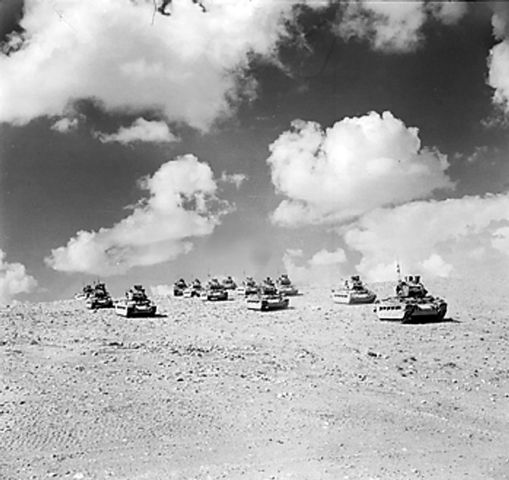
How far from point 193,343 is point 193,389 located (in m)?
6.46

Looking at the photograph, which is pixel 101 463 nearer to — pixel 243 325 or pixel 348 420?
pixel 348 420

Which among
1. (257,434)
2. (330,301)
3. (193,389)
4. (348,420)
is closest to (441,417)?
(348,420)

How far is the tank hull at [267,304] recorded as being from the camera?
102ft

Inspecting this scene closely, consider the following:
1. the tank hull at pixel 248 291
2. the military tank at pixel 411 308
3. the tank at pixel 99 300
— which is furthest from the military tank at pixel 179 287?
the military tank at pixel 411 308

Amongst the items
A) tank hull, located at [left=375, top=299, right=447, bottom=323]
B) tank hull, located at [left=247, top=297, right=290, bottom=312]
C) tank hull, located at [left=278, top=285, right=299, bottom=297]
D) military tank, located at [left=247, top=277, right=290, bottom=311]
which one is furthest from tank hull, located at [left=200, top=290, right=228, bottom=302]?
tank hull, located at [left=375, top=299, right=447, bottom=323]

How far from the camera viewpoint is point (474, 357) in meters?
17.7

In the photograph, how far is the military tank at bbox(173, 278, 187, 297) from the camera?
50.9 m

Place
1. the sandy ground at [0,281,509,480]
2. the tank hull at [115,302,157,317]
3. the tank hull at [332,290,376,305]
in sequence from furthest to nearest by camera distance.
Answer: the tank hull at [332,290,376,305] < the tank hull at [115,302,157,317] < the sandy ground at [0,281,509,480]

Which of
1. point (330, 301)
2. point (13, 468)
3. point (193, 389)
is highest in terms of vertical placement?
point (330, 301)

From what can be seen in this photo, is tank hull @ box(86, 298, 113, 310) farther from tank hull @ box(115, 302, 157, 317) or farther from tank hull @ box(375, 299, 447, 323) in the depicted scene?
tank hull @ box(375, 299, 447, 323)

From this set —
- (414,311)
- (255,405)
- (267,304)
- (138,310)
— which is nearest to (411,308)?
(414,311)

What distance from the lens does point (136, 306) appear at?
29.2 metres

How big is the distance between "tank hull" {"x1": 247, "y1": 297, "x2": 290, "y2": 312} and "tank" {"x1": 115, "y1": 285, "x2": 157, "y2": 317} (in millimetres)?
5105

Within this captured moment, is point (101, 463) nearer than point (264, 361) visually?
Yes
